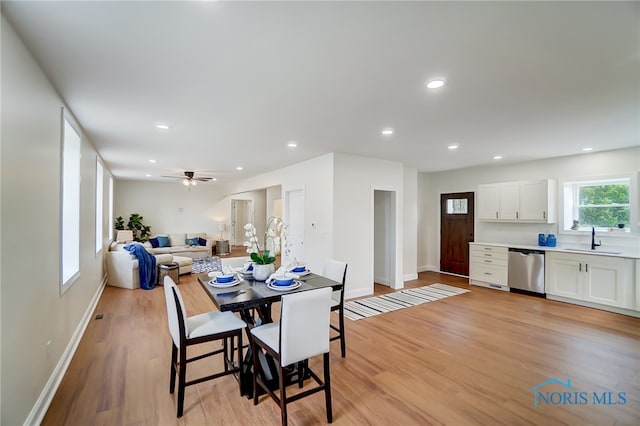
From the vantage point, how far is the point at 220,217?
1144cm

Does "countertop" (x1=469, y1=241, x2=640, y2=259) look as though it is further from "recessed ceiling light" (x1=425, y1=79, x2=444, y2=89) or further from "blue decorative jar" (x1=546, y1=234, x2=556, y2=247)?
"recessed ceiling light" (x1=425, y1=79, x2=444, y2=89)

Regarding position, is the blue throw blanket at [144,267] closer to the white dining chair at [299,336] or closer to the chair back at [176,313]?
the chair back at [176,313]

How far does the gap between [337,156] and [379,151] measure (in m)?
0.73

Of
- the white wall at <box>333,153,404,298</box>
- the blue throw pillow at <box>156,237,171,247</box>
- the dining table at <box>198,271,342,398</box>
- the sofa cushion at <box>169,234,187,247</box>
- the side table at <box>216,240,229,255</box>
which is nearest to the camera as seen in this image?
the dining table at <box>198,271,342,398</box>

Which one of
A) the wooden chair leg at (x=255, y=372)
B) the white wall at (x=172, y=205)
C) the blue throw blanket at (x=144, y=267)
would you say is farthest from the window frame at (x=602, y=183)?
the white wall at (x=172, y=205)

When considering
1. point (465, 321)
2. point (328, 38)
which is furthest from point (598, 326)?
point (328, 38)

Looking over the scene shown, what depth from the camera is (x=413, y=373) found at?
269 cm

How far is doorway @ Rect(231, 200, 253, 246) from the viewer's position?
11.7m

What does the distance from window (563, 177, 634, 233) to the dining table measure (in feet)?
17.1

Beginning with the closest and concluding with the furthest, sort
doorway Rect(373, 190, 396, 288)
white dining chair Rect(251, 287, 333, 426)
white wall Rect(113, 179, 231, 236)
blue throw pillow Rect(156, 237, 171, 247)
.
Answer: white dining chair Rect(251, 287, 333, 426), doorway Rect(373, 190, 396, 288), blue throw pillow Rect(156, 237, 171, 247), white wall Rect(113, 179, 231, 236)

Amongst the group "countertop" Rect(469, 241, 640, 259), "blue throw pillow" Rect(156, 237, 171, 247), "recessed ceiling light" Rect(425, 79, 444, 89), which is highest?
"recessed ceiling light" Rect(425, 79, 444, 89)

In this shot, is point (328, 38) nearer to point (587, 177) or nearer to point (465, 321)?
point (465, 321)

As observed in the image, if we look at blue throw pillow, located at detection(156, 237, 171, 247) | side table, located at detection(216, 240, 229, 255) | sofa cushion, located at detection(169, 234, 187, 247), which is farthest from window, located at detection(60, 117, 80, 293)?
side table, located at detection(216, 240, 229, 255)

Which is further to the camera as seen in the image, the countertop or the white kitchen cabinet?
the white kitchen cabinet
